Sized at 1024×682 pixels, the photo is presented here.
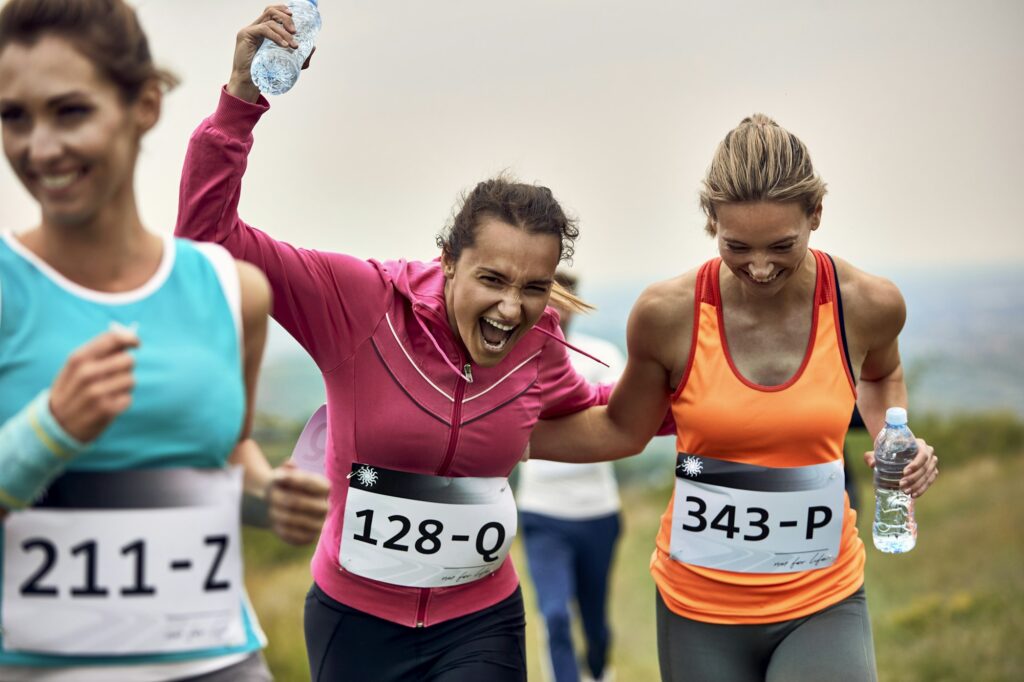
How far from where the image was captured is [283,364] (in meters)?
8.57

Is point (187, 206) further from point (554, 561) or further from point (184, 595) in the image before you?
point (554, 561)

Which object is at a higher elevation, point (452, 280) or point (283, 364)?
point (452, 280)

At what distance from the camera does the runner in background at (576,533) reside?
6016mm

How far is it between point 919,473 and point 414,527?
1.31 meters

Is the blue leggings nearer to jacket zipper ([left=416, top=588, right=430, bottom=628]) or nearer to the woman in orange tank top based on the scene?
the woman in orange tank top

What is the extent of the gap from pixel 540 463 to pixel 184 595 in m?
4.04

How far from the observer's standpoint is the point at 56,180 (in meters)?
2.03

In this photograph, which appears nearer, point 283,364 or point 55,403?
point 55,403

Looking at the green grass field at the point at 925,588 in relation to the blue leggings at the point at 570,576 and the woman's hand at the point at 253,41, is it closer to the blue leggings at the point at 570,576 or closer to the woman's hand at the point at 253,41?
the blue leggings at the point at 570,576

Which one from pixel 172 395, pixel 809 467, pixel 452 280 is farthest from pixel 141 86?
pixel 809 467

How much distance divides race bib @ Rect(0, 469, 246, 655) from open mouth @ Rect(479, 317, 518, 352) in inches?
43.8

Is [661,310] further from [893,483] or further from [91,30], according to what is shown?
[91,30]

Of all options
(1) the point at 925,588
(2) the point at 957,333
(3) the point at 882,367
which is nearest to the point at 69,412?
(3) the point at 882,367

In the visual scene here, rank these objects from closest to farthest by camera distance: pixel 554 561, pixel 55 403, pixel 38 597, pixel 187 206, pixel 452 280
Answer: pixel 55 403 < pixel 38 597 < pixel 187 206 < pixel 452 280 < pixel 554 561
